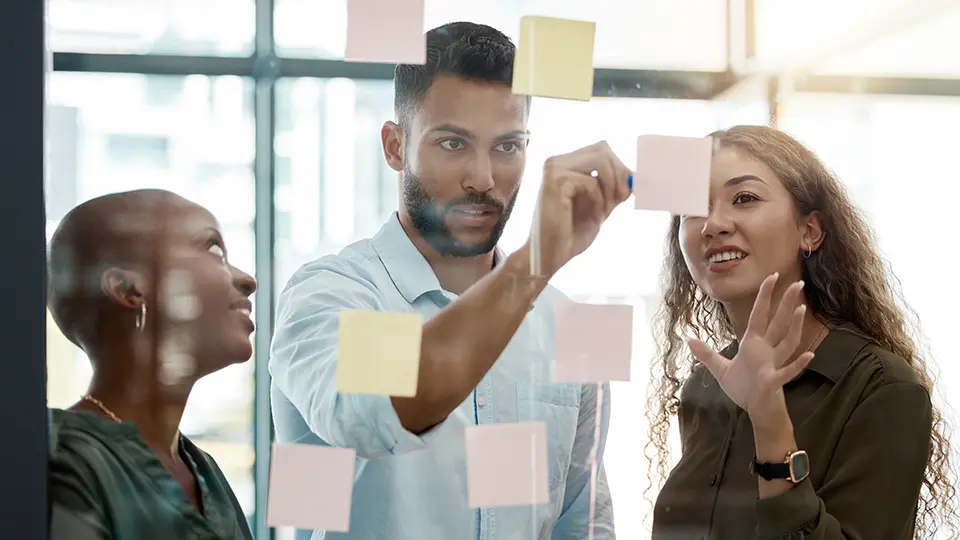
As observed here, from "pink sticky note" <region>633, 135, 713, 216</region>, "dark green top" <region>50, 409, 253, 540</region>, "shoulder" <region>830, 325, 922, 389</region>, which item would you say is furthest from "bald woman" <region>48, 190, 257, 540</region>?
"shoulder" <region>830, 325, 922, 389</region>

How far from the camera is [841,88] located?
119cm

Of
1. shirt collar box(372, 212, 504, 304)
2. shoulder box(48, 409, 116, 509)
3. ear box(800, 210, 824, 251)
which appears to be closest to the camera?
shoulder box(48, 409, 116, 509)

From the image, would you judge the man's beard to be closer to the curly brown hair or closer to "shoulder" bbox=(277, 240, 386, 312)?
"shoulder" bbox=(277, 240, 386, 312)

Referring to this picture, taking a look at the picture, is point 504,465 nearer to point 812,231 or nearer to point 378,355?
point 378,355

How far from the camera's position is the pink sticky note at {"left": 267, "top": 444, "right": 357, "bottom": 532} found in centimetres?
99

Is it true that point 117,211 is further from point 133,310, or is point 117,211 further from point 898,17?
point 898,17

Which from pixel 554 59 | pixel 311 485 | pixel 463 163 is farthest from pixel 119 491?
pixel 554 59

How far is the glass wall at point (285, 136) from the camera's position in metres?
1.00

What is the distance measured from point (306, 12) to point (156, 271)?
1.14 ft

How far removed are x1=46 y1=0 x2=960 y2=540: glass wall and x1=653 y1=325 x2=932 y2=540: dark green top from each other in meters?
0.05

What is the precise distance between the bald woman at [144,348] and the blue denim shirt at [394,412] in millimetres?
74

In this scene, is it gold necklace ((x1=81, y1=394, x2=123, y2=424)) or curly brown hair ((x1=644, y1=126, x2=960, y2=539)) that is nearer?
gold necklace ((x1=81, y1=394, x2=123, y2=424))

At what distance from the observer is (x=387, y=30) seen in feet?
3.31

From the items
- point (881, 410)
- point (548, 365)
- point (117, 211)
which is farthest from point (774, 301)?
point (117, 211)
